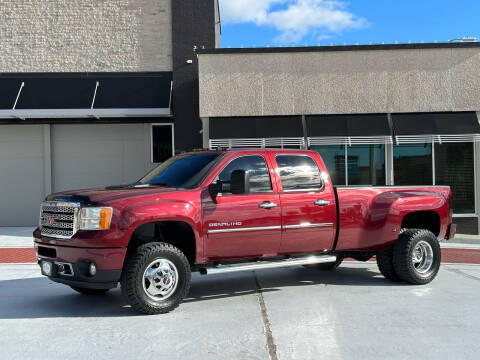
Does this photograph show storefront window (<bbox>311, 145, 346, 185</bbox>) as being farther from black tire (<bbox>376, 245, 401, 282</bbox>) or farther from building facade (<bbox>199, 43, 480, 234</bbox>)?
black tire (<bbox>376, 245, 401, 282</bbox>)

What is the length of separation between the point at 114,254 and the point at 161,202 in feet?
2.55

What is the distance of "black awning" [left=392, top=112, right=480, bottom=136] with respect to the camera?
15914 millimetres

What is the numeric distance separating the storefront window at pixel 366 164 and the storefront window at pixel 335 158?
0.21m

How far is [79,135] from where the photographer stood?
61.6 ft

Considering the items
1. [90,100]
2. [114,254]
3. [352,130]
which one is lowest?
[114,254]

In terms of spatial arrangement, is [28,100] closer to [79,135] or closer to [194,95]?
[79,135]

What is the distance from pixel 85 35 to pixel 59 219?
44.8ft

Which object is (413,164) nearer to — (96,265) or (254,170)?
(254,170)

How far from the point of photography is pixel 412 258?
25.9 ft

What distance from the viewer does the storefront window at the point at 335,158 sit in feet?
53.9

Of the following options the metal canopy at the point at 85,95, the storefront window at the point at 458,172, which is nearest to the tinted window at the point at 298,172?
the storefront window at the point at 458,172

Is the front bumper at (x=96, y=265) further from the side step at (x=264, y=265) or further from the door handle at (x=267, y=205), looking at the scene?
the door handle at (x=267, y=205)

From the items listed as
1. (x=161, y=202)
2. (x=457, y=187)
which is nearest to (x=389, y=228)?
(x=161, y=202)

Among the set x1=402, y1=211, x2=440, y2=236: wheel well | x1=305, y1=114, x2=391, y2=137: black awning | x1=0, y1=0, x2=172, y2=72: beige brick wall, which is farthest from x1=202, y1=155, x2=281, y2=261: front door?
x1=0, y1=0, x2=172, y2=72: beige brick wall
